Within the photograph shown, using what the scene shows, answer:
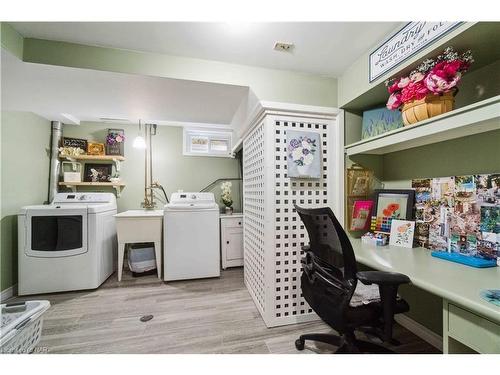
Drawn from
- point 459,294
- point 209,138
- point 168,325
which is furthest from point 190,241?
point 459,294

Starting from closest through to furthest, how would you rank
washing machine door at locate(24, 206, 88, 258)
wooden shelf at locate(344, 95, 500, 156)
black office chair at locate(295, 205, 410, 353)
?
wooden shelf at locate(344, 95, 500, 156)
black office chair at locate(295, 205, 410, 353)
washing machine door at locate(24, 206, 88, 258)

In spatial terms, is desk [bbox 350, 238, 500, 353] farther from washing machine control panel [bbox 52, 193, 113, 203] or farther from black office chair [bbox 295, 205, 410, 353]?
washing machine control panel [bbox 52, 193, 113, 203]

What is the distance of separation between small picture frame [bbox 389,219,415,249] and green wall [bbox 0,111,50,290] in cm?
363

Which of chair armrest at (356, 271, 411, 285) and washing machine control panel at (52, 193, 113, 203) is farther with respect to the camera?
washing machine control panel at (52, 193, 113, 203)

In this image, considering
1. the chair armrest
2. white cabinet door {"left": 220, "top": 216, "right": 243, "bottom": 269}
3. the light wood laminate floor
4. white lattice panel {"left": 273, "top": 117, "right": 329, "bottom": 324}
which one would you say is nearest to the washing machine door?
the light wood laminate floor

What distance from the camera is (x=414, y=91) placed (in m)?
1.20

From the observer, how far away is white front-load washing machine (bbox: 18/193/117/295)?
218 cm

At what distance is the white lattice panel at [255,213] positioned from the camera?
5.89ft

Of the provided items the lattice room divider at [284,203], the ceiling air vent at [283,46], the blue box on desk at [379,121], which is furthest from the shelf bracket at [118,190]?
the blue box on desk at [379,121]

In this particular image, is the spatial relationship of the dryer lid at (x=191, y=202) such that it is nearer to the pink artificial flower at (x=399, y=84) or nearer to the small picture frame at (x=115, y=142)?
the small picture frame at (x=115, y=142)

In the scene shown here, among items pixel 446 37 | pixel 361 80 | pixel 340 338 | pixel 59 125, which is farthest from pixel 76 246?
pixel 446 37

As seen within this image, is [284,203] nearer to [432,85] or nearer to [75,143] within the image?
[432,85]

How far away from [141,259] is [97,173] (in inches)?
58.0

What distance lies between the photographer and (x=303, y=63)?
1.64 metres
